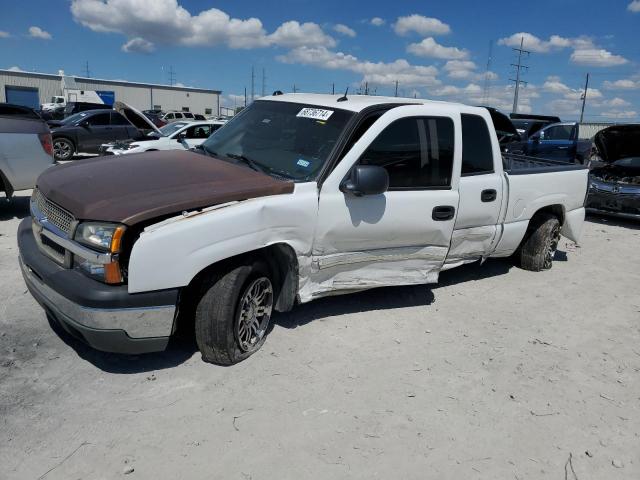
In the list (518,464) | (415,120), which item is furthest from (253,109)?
(518,464)

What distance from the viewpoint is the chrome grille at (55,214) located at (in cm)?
312

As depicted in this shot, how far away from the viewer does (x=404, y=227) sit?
4.13 metres

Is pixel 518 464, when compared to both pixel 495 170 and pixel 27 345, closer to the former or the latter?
pixel 495 170

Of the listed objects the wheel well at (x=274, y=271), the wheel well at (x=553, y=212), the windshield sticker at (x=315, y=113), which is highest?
the windshield sticker at (x=315, y=113)

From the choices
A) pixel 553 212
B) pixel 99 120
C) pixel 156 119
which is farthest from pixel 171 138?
pixel 156 119

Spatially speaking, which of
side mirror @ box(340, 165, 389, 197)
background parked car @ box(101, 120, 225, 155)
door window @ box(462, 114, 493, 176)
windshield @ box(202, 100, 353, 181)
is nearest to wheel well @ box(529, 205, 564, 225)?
door window @ box(462, 114, 493, 176)

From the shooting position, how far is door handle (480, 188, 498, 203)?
4.78 m

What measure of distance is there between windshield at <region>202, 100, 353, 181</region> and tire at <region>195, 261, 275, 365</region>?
82cm

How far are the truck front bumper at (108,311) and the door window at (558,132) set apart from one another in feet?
47.2

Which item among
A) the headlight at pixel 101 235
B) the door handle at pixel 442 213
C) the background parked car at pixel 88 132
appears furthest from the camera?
the background parked car at pixel 88 132

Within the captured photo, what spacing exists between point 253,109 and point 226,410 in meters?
2.79

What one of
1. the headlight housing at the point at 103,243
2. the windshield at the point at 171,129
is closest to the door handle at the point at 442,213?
the headlight housing at the point at 103,243

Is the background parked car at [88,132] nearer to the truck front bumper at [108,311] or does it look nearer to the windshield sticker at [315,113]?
the windshield sticker at [315,113]

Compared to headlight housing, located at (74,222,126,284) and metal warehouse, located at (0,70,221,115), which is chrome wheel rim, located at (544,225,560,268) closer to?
headlight housing, located at (74,222,126,284)
